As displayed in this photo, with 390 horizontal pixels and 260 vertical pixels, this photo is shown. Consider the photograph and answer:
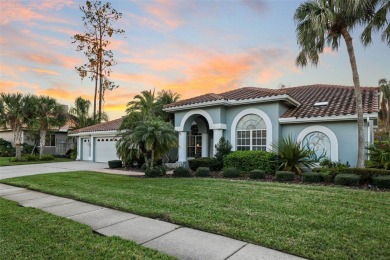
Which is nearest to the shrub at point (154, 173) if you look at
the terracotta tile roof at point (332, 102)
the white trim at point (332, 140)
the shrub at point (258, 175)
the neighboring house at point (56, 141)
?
the shrub at point (258, 175)

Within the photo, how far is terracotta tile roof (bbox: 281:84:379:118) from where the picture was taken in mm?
12664

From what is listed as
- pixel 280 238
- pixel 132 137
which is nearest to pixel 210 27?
pixel 132 137

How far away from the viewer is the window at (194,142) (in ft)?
62.6

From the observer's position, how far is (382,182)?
8539 millimetres

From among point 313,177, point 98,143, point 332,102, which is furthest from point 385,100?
point 98,143

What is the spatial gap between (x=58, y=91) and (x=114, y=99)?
32.4 ft

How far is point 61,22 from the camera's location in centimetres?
1383

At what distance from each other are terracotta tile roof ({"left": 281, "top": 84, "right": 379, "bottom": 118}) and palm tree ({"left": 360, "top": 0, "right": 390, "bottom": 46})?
3339mm

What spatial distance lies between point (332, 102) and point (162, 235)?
13937mm

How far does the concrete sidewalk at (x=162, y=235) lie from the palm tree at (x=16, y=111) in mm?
23054

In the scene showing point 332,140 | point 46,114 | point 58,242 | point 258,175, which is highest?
point 46,114

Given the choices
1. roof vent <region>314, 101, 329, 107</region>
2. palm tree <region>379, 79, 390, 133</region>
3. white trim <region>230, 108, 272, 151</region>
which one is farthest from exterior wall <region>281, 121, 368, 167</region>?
palm tree <region>379, 79, 390, 133</region>

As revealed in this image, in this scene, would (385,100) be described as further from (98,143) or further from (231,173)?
(98,143)

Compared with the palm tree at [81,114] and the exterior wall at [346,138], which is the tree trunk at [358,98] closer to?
the exterior wall at [346,138]
